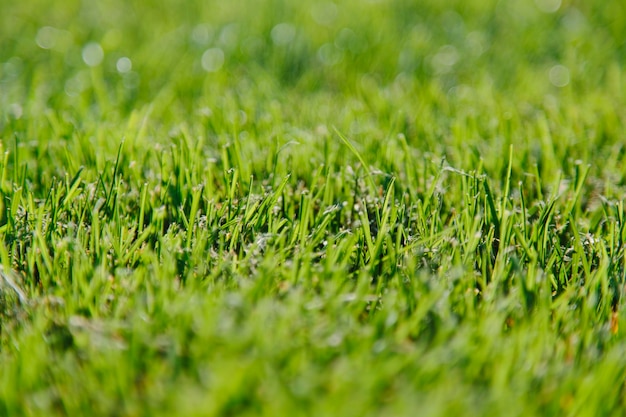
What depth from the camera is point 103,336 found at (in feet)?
4.13

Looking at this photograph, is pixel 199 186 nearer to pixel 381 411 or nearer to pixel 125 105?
pixel 381 411

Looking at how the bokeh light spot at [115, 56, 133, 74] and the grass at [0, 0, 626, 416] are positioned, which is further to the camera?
the bokeh light spot at [115, 56, 133, 74]

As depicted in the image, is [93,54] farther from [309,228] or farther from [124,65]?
[309,228]

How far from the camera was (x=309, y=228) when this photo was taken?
68.9 inches

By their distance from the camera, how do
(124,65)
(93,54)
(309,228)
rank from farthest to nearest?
(93,54) < (124,65) < (309,228)

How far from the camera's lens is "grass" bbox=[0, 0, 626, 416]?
3.88 feet

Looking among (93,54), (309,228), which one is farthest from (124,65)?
(309,228)

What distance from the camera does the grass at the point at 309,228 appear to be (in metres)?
1.18

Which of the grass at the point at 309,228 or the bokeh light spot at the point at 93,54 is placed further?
the bokeh light spot at the point at 93,54

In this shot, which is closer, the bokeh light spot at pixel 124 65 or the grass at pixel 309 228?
the grass at pixel 309 228

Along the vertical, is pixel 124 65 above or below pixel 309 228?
above

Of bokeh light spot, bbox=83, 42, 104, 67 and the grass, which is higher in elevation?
bokeh light spot, bbox=83, 42, 104, 67

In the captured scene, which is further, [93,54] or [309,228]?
[93,54]

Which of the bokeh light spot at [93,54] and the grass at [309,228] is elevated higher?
the bokeh light spot at [93,54]
